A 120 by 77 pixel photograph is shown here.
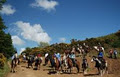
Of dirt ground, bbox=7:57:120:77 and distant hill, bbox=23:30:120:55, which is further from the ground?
distant hill, bbox=23:30:120:55

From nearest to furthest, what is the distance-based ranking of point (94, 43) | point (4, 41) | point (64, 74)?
point (64, 74) → point (4, 41) → point (94, 43)

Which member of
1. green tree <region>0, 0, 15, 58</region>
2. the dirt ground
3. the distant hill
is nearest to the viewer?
the dirt ground

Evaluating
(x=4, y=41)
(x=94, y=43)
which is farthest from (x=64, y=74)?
(x=94, y=43)

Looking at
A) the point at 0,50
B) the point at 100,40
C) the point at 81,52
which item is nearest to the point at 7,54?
the point at 0,50

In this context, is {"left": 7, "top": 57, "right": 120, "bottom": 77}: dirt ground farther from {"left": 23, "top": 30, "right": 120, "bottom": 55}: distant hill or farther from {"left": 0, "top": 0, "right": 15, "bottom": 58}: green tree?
{"left": 23, "top": 30, "right": 120, "bottom": 55}: distant hill

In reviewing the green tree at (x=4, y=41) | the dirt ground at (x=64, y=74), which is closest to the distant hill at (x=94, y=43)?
the green tree at (x=4, y=41)

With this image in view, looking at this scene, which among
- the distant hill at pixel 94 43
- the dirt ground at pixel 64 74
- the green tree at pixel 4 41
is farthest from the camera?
the distant hill at pixel 94 43

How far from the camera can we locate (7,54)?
157ft

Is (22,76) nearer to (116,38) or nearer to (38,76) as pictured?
(38,76)

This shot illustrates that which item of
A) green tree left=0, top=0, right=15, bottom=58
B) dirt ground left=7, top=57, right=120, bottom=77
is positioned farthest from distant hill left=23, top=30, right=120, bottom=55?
dirt ground left=7, top=57, right=120, bottom=77

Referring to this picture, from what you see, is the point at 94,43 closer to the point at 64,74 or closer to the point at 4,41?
the point at 4,41

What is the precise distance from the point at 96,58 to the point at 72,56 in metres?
3.25

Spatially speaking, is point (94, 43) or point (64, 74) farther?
point (94, 43)

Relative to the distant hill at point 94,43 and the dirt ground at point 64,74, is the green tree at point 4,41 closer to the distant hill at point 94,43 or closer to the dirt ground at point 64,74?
the dirt ground at point 64,74
